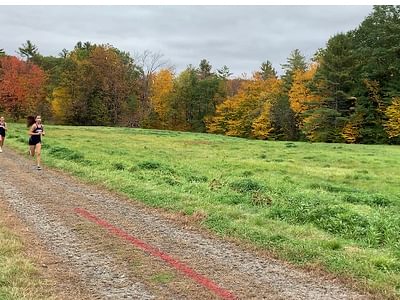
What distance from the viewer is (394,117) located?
49.7 meters

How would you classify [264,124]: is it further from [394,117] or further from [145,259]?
[145,259]

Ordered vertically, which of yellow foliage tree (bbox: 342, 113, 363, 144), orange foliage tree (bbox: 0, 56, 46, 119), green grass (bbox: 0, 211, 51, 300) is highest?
orange foliage tree (bbox: 0, 56, 46, 119)

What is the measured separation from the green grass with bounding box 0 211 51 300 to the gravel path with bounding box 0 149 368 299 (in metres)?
0.50

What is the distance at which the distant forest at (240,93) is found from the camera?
53469 mm

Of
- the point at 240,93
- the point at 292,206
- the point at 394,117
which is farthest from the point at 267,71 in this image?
the point at 292,206

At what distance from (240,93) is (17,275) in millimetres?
67628

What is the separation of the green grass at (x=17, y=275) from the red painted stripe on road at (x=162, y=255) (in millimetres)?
1740

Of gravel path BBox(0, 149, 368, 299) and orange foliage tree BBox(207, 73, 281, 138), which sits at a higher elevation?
orange foliage tree BBox(207, 73, 281, 138)

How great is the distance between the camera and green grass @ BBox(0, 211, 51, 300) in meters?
5.32

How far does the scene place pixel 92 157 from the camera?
1941 centimetres

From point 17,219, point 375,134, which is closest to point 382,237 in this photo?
point 17,219

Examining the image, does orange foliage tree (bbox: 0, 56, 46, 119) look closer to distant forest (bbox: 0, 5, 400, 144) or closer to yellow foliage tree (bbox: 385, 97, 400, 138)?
distant forest (bbox: 0, 5, 400, 144)

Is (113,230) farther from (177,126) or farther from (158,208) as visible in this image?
(177,126)

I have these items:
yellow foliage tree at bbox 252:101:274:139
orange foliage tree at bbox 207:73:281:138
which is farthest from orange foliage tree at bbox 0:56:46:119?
yellow foliage tree at bbox 252:101:274:139
